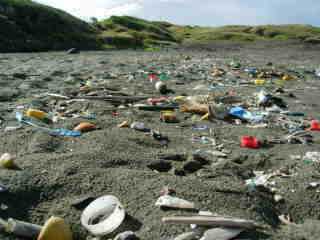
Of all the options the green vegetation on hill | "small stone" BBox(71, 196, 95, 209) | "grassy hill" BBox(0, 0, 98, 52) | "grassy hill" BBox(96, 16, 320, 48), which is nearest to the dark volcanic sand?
"small stone" BBox(71, 196, 95, 209)

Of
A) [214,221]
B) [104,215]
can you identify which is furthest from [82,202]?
[214,221]

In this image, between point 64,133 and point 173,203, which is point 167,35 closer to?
point 64,133

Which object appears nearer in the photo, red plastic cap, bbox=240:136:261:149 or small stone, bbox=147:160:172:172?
small stone, bbox=147:160:172:172

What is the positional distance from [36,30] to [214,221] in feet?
90.9

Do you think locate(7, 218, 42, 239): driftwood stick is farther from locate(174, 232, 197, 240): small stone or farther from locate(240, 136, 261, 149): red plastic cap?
locate(240, 136, 261, 149): red plastic cap

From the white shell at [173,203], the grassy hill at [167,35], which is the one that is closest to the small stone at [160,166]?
the white shell at [173,203]

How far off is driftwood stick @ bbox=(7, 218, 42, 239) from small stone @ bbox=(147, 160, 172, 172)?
1.24m

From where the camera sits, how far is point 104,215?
2.30 meters

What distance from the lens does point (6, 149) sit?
11.1 ft

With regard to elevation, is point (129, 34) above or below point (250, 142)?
above

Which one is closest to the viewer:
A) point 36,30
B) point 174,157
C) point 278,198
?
point 278,198

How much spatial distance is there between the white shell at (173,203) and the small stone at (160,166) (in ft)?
2.40

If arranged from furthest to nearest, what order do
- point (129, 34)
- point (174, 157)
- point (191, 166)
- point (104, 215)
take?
point (129, 34)
point (174, 157)
point (191, 166)
point (104, 215)

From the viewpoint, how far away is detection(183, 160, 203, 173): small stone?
3.14 m
